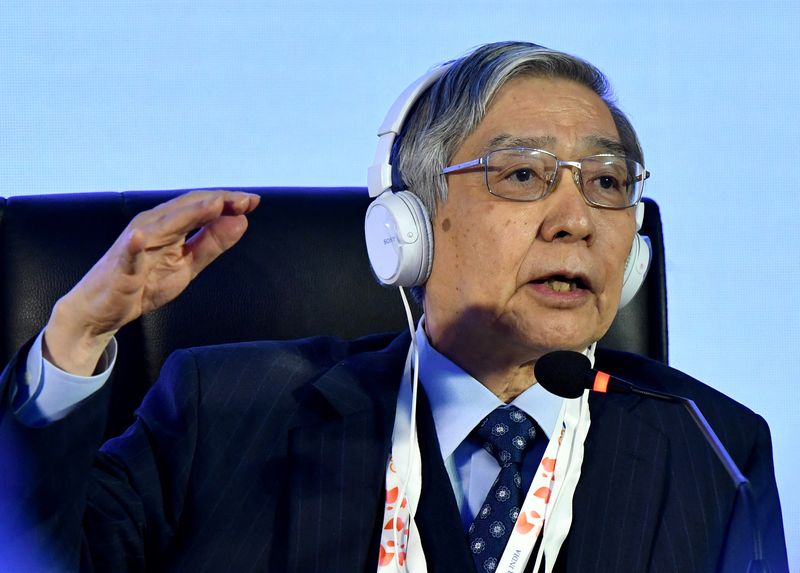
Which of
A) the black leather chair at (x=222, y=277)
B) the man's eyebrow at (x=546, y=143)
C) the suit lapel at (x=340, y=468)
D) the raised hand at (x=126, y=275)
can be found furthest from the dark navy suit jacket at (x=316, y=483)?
the man's eyebrow at (x=546, y=143)

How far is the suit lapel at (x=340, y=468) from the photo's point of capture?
1.34 m

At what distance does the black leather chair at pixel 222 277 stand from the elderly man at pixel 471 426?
4.3 inches

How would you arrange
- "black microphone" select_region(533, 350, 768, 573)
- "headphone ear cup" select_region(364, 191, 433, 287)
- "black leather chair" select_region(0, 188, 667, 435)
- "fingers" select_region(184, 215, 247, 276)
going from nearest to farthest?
"black microphone" select_region(533, 350, 768, 573), "fingers" select_region(184, 215, 247, 276), "headphone ear cup" select_region(364, 191, 433, 287), "black leather chair" select_region(0, 188, 667, 435)

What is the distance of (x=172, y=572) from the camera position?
1350 mm

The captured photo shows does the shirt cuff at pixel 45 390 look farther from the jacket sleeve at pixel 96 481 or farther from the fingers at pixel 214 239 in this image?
the fingers at pixel 214 239

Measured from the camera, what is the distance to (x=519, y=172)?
4.79 feet

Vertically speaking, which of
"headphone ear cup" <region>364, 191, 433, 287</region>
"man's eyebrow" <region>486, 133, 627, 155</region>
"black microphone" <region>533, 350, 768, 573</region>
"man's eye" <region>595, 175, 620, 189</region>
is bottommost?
"black microphone" <region>533, 350, 768, 573</region>

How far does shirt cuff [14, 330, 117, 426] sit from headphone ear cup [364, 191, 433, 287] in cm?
46

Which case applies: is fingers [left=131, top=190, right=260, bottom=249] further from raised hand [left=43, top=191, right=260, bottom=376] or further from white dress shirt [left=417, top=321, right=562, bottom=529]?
white dress shirt [left=417, top=321, right=562, bottom=529]

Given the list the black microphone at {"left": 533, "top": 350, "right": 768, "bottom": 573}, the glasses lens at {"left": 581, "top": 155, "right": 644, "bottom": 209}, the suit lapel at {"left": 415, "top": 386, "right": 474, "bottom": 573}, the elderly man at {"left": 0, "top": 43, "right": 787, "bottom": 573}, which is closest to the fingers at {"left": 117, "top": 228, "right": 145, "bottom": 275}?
the elderly man at {"left": 0, "top": 43, "right": 787, "bottom": 573}

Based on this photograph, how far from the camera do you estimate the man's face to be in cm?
140

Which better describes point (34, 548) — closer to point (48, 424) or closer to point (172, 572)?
point (48, 424)

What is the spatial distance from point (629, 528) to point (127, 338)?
2.53ft

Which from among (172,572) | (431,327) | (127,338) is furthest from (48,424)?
(431,327)
